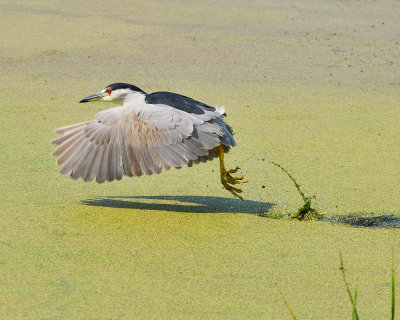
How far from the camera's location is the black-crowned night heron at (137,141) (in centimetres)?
364

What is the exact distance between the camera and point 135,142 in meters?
3.69

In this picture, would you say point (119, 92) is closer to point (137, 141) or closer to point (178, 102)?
point (178, 102)

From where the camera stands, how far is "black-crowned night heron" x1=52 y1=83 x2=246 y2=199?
364cm

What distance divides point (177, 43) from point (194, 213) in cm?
416

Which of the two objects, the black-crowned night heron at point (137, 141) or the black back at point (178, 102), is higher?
the black back at point (178, 102)

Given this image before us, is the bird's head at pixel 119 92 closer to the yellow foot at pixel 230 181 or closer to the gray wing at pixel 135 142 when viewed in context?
the gray wing at pixel 135 142

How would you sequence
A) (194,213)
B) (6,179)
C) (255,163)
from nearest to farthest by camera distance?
(194,213) → (6,179) → (255,163)

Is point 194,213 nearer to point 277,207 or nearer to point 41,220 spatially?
point 277,207

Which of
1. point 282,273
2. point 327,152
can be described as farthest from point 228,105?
point 282,273

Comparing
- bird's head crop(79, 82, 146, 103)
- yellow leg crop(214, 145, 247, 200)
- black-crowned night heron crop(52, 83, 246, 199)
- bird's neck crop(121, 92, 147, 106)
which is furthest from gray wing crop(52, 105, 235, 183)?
bird's head crop(79, 82, 146, 103)

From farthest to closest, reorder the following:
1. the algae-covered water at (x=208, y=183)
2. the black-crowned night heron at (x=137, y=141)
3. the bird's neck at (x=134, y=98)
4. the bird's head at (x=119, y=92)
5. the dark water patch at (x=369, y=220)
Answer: the bird's head at (x=119, y=92), the bird's neck at (x=134, y=98), the black-crowned night heron at (x=137, y=141), the dark water patch at (x=369, y=220), the algae-covered water at (x=208, y=183)

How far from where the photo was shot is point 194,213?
12.0ft

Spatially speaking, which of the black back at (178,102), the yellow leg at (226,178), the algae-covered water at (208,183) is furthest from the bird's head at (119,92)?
the yellow leg at (226,178)

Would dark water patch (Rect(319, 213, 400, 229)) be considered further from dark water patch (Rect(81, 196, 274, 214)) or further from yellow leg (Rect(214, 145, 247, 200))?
yellow leg (Rect(214, 145, 247, 200))
